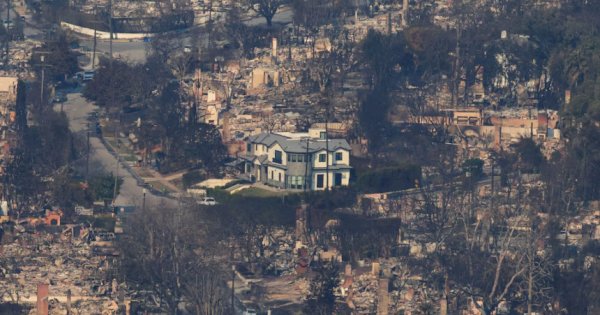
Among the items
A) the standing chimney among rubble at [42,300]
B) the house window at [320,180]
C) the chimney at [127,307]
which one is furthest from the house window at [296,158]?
the chimney at [127,307]

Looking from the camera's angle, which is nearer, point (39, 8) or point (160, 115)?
point (160, 115)

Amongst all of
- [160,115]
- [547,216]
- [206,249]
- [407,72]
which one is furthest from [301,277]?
[407,72]

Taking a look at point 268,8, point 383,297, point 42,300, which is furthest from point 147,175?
point 268,8

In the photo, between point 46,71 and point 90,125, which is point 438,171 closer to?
point 90,125

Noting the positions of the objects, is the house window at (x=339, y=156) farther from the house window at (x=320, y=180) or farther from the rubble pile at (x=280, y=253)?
the rubble pile at (x=280, y=253)

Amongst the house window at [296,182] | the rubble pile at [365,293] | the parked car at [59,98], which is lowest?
the rubble pile at [365,293]

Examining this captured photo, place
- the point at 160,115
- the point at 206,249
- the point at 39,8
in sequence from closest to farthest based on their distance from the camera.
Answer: the point at 206,249, the point at 160,115, the point at 39,8

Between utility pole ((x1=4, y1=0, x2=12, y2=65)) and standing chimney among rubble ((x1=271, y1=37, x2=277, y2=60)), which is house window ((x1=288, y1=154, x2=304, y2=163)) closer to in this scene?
standing chimney among rubble ((x1=271, y1=37, x2=277, y2=60))

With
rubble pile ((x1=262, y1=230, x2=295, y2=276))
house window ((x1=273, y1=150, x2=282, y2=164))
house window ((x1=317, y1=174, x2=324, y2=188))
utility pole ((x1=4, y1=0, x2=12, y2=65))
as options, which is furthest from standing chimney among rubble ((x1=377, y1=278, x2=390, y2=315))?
utility pole ((x1=4, y1=0, x2=12, y2=65))
